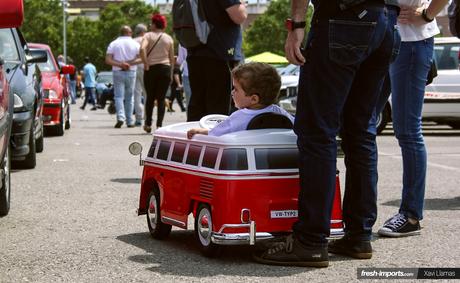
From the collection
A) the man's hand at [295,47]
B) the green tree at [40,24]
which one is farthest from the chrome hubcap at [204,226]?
the green tree at [40,24]

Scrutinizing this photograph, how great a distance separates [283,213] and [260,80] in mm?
723

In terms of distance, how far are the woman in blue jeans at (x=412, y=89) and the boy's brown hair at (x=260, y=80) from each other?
90 centimetres

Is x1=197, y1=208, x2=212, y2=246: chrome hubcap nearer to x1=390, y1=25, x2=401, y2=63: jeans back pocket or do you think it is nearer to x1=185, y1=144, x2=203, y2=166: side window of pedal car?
x1=185, y1=144, x2=203, y2=166: side window of pedal car

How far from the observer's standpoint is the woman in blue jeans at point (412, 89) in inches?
245

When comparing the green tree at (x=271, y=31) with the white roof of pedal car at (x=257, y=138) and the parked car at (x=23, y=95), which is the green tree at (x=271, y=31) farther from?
the white roof of pedal car at (x=257, y=138)

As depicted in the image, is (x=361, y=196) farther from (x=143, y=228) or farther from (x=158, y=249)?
(x=143, y=228)

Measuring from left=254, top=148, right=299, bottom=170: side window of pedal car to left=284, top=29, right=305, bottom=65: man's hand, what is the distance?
0.49m

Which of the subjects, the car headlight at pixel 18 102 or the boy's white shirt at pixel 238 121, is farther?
the car headlight at pixel 18 102

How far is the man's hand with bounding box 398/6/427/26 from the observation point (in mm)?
6266

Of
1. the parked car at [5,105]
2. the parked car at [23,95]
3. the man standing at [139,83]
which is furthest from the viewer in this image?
the man standing at [139,83]

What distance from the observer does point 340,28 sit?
4.93 meters

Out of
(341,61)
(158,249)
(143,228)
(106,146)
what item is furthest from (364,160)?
(106,146)

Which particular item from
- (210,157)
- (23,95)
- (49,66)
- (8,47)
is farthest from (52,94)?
(210,157)

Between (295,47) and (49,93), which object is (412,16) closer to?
(295,47)
